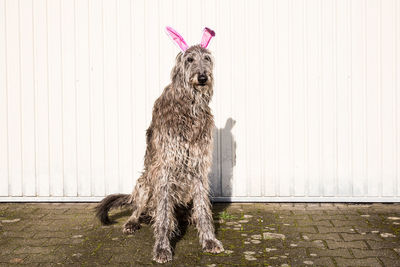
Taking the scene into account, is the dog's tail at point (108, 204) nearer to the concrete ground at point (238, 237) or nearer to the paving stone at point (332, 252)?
the concrete ground at point (238, 237)

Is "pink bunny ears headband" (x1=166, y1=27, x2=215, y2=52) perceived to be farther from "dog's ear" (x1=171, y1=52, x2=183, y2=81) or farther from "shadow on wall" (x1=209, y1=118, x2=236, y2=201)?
"shadow on wall" (x1=209, y1=118, x2=236, y2=201)

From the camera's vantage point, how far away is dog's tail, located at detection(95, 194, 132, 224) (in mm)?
4869

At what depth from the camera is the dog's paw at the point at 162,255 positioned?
3.96m

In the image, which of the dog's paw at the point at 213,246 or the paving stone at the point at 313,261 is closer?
the paving stone at the point at 313,261

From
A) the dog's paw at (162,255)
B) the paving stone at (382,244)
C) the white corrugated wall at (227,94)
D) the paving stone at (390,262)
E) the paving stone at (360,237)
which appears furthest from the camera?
the white corrugated wall at (227,94)

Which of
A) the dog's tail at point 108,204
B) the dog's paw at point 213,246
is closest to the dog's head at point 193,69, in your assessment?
the dog's paw at point 213,246

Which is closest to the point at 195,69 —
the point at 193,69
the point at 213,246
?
the point at 193,69

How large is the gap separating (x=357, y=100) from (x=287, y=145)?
3.81 feet

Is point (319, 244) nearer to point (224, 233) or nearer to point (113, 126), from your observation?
point (224, 233)

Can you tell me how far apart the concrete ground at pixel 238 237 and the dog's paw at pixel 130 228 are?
0.06m

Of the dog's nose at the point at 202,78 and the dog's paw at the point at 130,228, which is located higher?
the dog's nose at the point at 202,78

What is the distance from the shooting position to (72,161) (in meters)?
6.15

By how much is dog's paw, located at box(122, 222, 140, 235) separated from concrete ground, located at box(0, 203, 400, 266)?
6cm

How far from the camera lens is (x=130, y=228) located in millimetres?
4801
